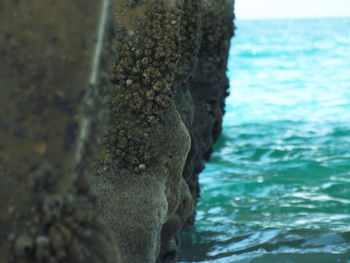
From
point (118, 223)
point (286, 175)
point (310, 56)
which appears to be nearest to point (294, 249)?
point (118, 223)

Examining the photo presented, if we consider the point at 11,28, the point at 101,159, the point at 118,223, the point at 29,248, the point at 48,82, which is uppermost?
the point at 11,28

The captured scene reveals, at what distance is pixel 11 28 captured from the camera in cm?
175

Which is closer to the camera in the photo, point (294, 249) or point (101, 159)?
point (101, 159)

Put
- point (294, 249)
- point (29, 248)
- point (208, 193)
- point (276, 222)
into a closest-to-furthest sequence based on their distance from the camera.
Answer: point (29, 248)
point (294, 249)
point (276, 222)
point (208, 193)

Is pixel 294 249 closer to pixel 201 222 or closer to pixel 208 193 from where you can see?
pixel 201 222

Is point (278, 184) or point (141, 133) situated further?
point (278, 184)

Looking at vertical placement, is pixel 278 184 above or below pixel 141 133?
below

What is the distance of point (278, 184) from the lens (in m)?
9.92

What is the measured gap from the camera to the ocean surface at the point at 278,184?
6.49 metres

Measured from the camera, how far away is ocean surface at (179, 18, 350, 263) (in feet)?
21.3

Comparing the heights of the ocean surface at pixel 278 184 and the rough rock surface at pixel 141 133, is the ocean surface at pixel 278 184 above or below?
below

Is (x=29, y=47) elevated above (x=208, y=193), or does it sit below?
above

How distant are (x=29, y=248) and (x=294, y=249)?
4.80 m

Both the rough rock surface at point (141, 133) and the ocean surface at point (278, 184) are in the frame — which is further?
the ocean surface at point (278, 184)
